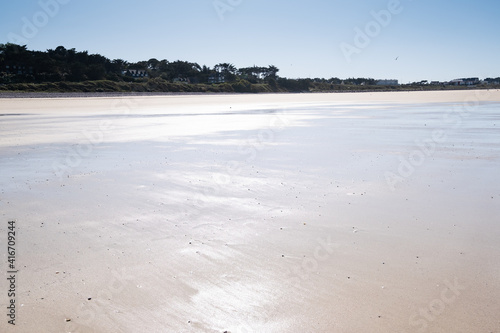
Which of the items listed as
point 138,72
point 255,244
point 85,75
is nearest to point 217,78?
point 138,72

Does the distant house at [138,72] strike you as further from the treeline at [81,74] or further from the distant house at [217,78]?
the distant house at [217,78]

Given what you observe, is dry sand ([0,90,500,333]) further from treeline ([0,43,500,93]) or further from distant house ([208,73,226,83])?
distant house ([208,73,226,83])

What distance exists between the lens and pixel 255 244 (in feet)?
15.6

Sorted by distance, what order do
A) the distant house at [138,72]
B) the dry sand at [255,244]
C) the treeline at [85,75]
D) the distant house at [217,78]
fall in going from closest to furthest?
the dry sand at [255,244]
the treeline at [85,75]
the distant house at [138,72]
the distant house at [217,78]

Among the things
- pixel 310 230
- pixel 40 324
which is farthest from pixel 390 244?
pixel 40 324

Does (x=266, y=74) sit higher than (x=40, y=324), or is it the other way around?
(x=266, y=74)

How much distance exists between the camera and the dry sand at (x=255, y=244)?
10.8 ft

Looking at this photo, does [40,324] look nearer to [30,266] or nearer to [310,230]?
[30,266]

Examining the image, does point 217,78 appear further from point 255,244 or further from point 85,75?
point 255,244

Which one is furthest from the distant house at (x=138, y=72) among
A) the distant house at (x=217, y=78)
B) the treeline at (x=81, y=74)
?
the distant house at (x=217, y=78)

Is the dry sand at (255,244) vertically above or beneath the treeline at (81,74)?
beneath

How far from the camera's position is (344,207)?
6203 mm

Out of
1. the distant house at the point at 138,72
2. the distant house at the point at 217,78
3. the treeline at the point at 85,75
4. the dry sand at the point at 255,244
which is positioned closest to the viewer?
the dry sand at the point at 255,244

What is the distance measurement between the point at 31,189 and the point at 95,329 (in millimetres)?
5312
